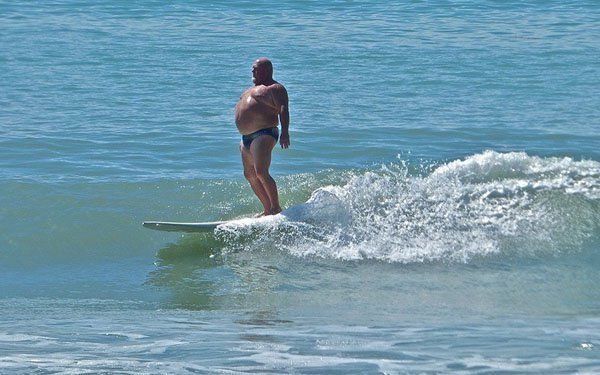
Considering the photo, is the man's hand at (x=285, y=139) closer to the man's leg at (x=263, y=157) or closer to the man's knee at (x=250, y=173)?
the man's leg at (x=263, y=157)

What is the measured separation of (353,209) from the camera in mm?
10047

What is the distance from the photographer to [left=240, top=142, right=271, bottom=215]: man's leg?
983 cm

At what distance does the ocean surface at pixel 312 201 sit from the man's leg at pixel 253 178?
28cm

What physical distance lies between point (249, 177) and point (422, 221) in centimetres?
157

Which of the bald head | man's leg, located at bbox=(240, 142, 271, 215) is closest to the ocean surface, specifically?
man's leg, located at bbox=(240, 142, 271, 215)

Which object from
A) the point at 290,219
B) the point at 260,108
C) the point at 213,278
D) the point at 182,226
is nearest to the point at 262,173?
the point at 290,219

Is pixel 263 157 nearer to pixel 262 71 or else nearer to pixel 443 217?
pixel 262 71

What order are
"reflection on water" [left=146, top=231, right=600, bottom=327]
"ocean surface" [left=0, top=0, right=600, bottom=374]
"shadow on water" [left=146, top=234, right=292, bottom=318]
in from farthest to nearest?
1. "shadow on water" [left=146, top=234, right=292, bottom=318]
2. "reflection on water" [left=146, top=231, right=600, bottom=327]
3. "ocean surface" [left=0, top=0, right=600, bottom=374]

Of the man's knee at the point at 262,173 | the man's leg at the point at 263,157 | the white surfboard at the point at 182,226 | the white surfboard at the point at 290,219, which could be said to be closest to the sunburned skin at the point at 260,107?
the man's leg at the point at 263,157

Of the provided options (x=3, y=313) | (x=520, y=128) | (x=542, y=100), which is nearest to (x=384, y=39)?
(x=542, y=100)

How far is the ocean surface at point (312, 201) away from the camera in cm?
620

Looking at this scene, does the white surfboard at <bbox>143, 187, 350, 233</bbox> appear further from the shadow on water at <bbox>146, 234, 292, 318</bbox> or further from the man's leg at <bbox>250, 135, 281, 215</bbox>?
the man's leg at <bbox>250, 135, 281, 215</bbox>

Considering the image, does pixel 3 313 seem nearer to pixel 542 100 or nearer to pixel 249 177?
pixel 249 177

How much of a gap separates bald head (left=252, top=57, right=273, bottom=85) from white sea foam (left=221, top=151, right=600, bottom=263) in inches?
44.1
